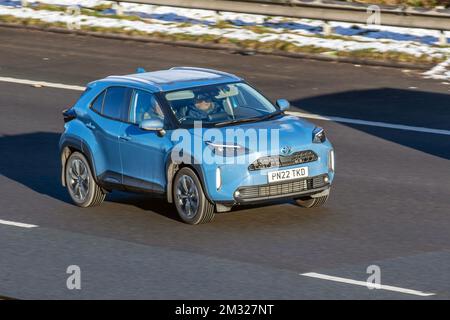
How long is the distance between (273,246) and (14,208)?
3676mm

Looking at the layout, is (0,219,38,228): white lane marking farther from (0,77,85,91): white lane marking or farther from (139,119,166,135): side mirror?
(0,77,85,91): white lane marking

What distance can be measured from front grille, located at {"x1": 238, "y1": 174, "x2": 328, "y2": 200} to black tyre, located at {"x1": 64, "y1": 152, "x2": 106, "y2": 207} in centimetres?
227

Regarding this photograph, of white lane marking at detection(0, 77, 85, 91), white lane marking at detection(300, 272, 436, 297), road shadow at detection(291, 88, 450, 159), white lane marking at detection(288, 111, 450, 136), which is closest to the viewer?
white lane marking at detection(300, 272, 436, 297)

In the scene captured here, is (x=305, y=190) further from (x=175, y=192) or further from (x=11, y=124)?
(x=11, y=124)

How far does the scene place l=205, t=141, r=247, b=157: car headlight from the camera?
13.0 metres

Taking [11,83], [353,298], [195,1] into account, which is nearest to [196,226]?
[353,298]

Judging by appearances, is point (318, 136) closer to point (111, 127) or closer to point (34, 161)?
point (111, 127)

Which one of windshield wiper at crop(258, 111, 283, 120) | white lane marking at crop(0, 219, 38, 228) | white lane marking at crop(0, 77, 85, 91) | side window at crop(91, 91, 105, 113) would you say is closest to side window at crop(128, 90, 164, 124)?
side window at crop(91, 91, 105, 113)

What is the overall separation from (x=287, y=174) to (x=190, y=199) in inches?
42.7

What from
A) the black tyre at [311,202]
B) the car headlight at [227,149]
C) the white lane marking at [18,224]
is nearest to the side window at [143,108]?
the car headlight at [227,149]

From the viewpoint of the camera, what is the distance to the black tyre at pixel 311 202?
550 inches

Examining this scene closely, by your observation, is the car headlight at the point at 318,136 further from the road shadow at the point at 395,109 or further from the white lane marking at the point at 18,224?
the road shadow at the point at 395,109

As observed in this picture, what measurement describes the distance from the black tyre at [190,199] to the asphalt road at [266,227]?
0.43 feet
